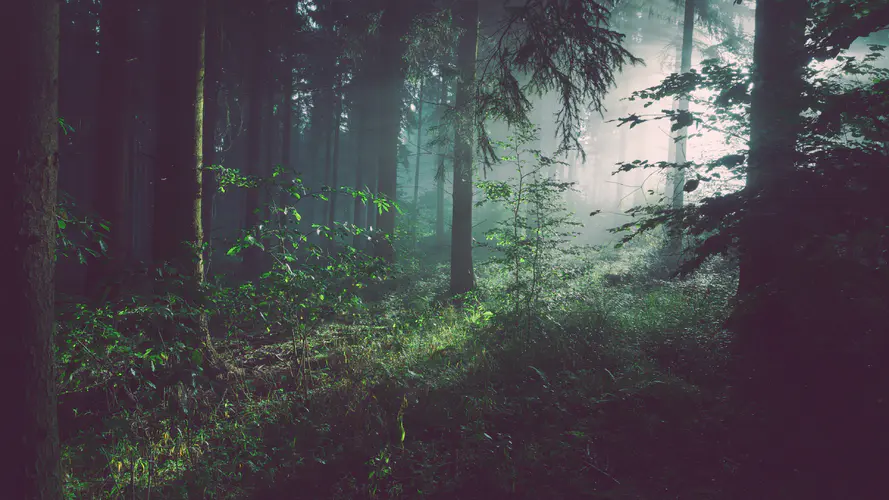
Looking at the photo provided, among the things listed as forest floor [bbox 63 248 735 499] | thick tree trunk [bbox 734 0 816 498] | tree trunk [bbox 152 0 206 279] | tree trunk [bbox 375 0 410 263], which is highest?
tree trunk [bbox 375 0 410 263]

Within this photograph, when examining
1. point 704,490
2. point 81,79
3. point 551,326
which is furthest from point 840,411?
point 81,79

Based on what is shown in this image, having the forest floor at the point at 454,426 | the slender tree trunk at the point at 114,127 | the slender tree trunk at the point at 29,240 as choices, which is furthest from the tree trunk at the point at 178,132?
the slender tree trunk at the point at 114,127

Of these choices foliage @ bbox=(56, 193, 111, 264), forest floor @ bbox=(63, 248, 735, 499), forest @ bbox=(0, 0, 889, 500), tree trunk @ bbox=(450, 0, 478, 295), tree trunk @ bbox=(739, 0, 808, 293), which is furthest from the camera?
tree trunk @ bbox=(450, 0, 478, 295)

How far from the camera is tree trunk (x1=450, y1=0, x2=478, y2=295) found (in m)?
10.2

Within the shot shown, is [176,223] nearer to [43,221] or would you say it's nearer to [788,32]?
[43,221]

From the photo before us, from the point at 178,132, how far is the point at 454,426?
5.11 meters

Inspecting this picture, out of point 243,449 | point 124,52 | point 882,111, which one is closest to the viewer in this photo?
point 882,111

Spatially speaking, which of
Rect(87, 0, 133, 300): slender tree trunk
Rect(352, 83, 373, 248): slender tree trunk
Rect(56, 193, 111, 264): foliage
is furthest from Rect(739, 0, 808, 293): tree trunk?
Rect(352, 83, 373, 248): slender tree trunk

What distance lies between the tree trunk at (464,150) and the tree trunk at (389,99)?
128 inches

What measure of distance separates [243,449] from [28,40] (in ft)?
12.1

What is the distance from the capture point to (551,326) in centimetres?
696

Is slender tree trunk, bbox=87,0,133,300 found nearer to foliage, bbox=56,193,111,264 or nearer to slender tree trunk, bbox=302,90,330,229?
foliage, bbox=56,193,111,264

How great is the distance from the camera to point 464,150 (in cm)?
1116

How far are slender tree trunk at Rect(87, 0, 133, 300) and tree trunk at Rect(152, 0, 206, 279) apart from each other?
590 cm
